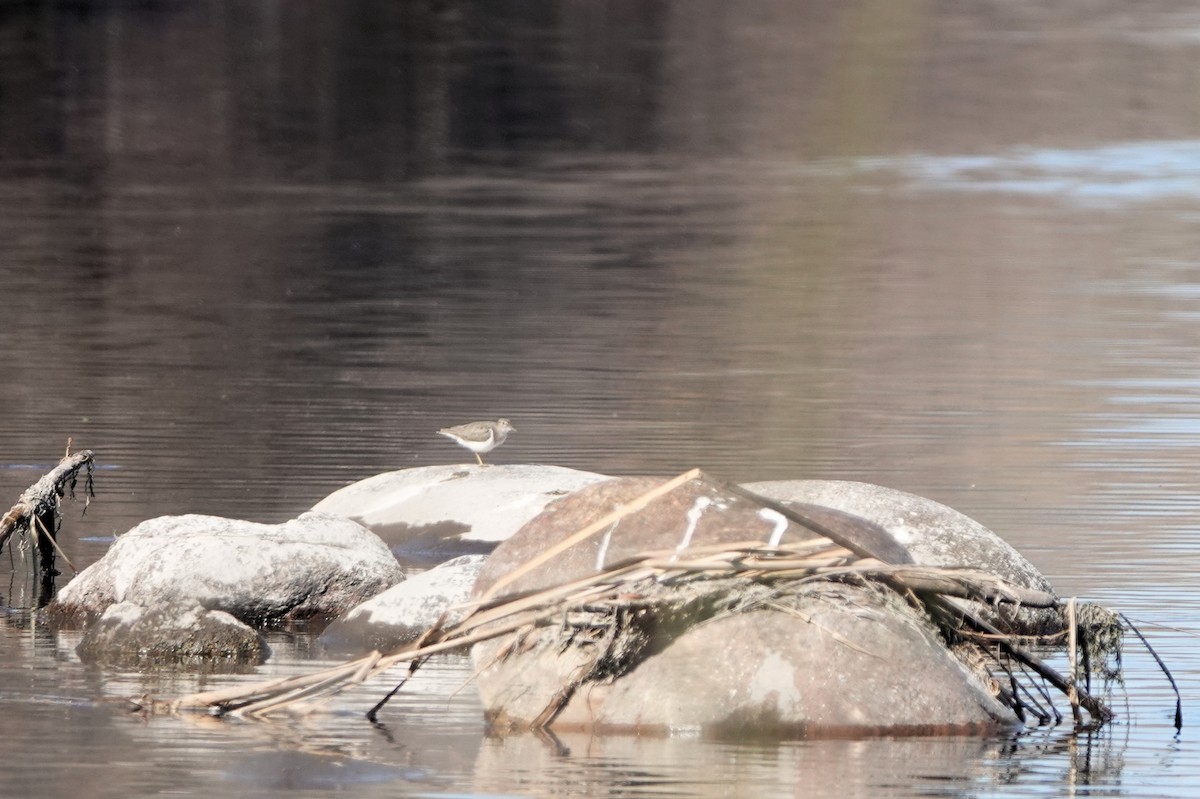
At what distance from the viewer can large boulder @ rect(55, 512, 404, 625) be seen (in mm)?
11523

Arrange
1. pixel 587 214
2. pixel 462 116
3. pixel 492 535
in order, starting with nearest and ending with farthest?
pixel 492 535, pixel 587 214, pixel 462 116

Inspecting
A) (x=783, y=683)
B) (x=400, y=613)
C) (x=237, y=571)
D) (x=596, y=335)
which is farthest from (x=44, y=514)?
(x=596, y=335)

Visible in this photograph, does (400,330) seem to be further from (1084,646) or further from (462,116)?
(462,116)

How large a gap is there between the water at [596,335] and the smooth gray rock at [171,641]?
17 cm

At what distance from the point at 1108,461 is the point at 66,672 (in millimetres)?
7796

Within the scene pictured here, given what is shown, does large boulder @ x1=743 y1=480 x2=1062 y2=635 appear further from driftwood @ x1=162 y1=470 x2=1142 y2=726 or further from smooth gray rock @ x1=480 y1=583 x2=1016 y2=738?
smooth gray rock @ x1=480 y1=583 x2=1016 y2=738

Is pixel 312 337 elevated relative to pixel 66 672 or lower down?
elevated

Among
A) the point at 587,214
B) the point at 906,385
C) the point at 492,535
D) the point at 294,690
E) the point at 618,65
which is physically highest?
the point at 618,65

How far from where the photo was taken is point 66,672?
34.3 feet

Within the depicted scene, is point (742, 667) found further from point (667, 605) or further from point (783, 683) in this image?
point (667, 605)

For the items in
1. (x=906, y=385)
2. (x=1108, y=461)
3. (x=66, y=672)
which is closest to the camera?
(x=66, y=672)

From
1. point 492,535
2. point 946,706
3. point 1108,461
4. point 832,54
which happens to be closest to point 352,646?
point 492,535

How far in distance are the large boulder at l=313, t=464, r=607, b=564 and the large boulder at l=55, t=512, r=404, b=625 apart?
1.26 metres

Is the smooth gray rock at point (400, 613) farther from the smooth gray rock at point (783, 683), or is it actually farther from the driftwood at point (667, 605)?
the smooth gray rock at point (783, 683)
